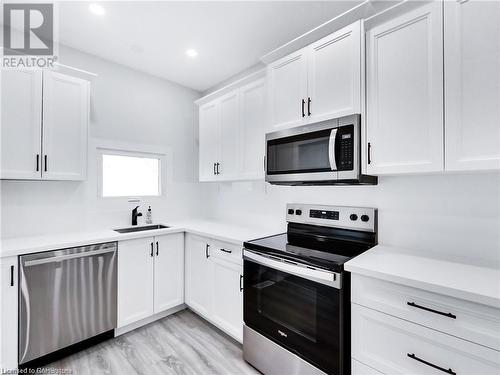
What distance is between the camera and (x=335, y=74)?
1.68 metres

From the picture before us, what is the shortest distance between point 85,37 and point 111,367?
2.86 metres

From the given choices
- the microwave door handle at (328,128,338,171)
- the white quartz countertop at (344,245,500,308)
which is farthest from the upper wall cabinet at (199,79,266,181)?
the white quartz countertop at (344,245,500,308)

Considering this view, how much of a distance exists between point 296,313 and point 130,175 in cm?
240

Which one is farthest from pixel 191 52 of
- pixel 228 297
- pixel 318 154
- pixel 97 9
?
pixel 228 297

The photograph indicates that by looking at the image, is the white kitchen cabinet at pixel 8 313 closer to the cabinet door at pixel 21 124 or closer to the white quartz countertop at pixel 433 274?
the cabinet door at pixel 21 124

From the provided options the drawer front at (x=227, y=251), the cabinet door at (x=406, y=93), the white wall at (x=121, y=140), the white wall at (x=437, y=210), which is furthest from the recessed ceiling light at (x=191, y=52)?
the drawer front at (x=227, y=251)

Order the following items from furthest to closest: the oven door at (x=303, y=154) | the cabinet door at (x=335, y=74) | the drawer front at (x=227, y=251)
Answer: the drawer front at (x=227, y=251), the oven door at (x=303, y=154), the cabinet door at (x=335, y=74)

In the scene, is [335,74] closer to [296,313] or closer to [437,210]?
[437,210]

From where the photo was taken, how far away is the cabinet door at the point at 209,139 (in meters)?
2.79

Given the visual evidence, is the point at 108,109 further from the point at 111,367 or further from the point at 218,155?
the point at 111,367

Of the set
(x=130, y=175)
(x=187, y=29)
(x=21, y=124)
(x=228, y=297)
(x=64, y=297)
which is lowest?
(x=228, y=297)

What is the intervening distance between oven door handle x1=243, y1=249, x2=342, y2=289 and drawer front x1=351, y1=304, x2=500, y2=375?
0.61 ft

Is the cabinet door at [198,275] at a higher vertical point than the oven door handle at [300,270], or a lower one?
lower

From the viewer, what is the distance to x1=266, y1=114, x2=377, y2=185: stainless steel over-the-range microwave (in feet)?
5.23
